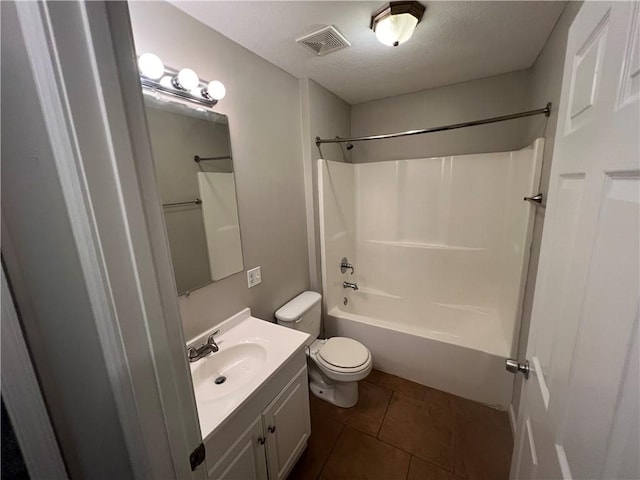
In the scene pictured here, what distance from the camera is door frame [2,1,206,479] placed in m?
0.36

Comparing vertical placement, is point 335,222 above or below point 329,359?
above

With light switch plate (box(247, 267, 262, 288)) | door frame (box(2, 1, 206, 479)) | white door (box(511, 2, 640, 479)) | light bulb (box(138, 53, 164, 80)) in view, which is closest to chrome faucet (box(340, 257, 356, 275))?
light switch plate (box(247, 267, 262, 288))

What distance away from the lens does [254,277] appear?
1704mm

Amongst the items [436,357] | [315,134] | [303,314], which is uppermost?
[315,134]

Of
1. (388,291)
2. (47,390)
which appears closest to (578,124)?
(47,390)

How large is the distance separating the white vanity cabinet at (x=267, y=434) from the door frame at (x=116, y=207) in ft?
1.68

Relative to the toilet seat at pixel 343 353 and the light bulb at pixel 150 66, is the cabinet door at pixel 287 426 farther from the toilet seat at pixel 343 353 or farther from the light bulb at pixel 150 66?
the light bulb at pixel 150 66

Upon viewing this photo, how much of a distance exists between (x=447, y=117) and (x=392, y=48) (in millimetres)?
→ 1000

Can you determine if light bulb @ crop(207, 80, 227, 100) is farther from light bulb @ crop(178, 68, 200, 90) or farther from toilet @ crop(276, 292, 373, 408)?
toilet @ crop(276, 292, 373, 408)

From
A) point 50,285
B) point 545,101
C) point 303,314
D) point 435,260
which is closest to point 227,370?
point 303,314

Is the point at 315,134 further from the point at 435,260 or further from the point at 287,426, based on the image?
the point at 287,426

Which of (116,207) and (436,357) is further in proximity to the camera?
(436,357)

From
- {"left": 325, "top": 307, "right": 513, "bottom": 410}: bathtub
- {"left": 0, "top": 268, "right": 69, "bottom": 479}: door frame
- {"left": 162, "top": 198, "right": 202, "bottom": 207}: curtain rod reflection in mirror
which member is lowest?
{"left": 325, "top": 307, "right": 513, "bottom": 410}: bathtub

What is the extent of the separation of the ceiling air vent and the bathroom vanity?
64.5 inches
